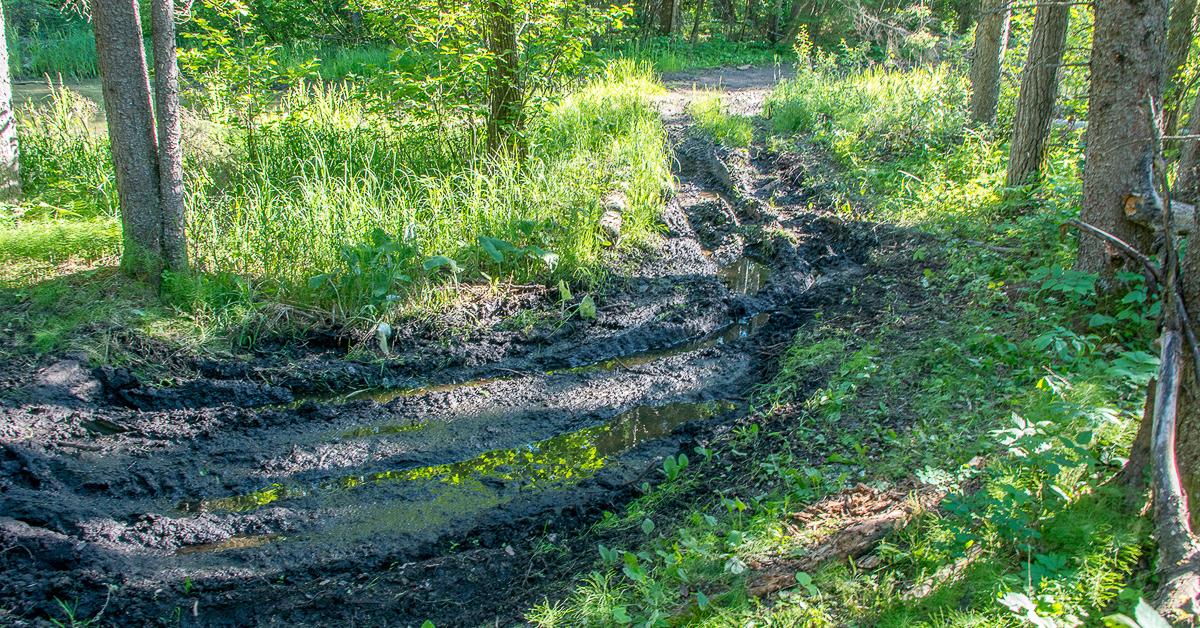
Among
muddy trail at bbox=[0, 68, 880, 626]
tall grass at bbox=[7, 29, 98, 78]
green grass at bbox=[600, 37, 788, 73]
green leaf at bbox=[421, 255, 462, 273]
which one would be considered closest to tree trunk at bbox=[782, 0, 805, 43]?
green grass at bbox=[600, 37, 788, 73]

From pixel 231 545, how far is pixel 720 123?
8215 mm

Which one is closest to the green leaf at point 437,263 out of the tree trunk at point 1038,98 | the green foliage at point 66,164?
the green foliage at point 66,164

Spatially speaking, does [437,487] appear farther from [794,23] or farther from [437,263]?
[794,23]

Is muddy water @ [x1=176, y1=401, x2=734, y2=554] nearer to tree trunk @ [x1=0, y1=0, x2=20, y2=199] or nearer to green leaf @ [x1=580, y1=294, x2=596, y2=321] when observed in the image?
green leaf @ [x1=580, y1=294, x2=596, y2=321]

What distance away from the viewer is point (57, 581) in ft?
11.4

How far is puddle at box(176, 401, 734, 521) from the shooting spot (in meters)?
4.21

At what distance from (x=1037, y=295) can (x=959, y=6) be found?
15.7m

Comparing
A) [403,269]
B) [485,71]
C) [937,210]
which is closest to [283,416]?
[403,269]

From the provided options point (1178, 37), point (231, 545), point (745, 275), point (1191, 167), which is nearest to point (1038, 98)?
point (1178, 37)

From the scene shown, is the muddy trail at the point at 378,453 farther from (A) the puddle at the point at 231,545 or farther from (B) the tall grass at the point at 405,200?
(B) the tall grass at the point at 405,200

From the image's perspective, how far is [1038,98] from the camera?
6.60 m

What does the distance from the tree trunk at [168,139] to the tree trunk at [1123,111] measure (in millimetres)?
6006

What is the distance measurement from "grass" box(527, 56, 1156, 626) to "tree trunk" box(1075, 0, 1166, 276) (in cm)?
40

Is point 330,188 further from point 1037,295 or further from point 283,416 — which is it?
point 1037,295
